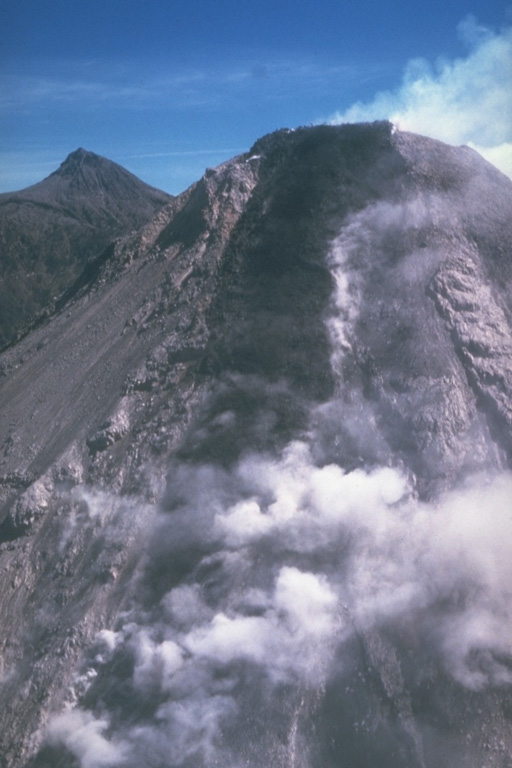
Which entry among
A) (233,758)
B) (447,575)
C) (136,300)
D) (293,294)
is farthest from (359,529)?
(136,300)

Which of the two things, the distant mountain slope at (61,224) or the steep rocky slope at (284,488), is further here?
the distant mountain slope at (61,224)

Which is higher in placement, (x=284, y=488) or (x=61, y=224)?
(x=61, y=224)

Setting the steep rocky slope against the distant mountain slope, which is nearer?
the steep rocky slope

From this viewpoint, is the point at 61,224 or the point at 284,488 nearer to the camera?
the point at 284,488
